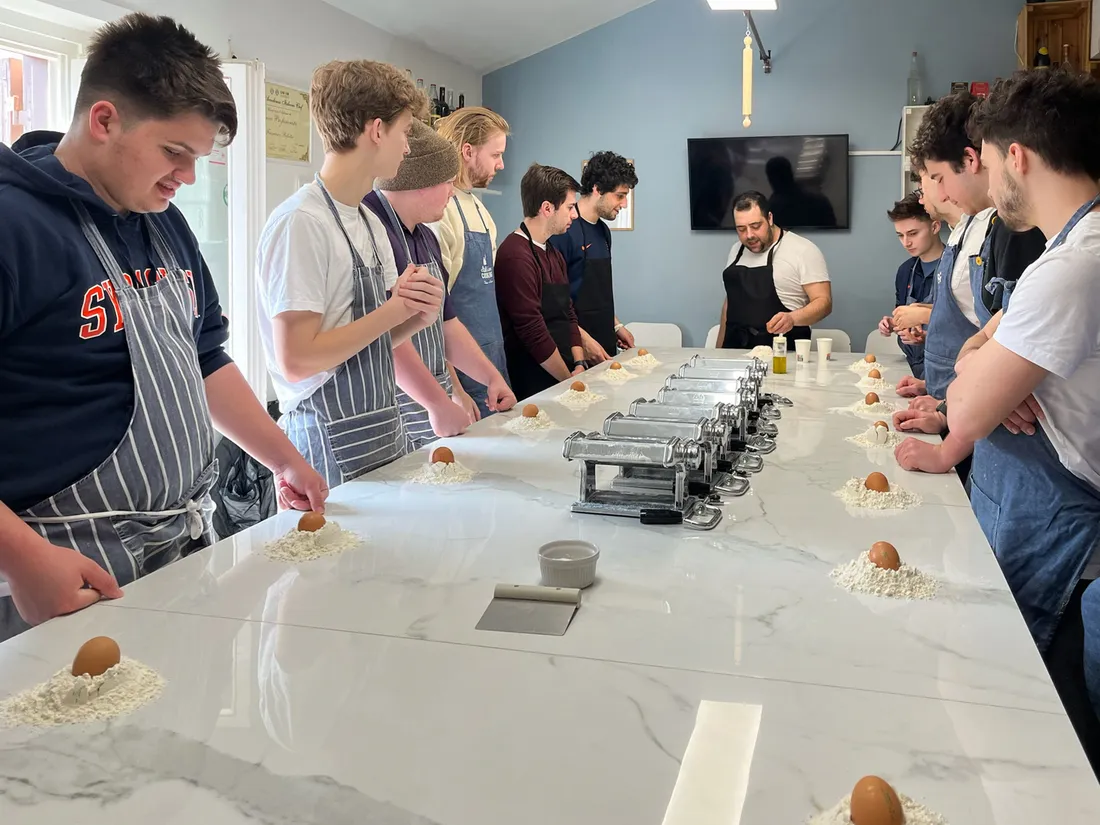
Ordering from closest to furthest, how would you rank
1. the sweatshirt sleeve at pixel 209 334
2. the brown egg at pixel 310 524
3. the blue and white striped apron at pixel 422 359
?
the brown egg at pixel 310 524 → the sweatshirt sleeve at pixel 209 334 → the blue and white striped apron at pixel 422 359

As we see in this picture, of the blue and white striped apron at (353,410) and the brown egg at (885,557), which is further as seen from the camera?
the blue and white striped apron at (353,410)

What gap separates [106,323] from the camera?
142cm

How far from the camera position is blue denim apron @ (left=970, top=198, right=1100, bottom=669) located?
164cm

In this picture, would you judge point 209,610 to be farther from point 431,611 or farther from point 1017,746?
point 1017,746

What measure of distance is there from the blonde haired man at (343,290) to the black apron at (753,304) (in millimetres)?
3454

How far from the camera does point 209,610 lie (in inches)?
46.8

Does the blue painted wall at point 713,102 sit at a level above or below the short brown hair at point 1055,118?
above

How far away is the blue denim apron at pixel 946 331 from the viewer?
2.74 m

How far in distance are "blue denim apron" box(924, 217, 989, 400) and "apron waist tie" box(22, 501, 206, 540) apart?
214cm

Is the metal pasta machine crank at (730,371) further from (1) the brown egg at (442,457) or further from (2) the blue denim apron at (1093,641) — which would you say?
(2) the blue denim apron at (1093,641)

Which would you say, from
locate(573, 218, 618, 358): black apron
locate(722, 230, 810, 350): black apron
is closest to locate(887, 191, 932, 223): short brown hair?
locate(722, 230, 810, 350): black apron

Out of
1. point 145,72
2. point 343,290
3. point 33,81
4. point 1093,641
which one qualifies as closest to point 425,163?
point 343,290

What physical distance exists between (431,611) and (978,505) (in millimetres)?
1313

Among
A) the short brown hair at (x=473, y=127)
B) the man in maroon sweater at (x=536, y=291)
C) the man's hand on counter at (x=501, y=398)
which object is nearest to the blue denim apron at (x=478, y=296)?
the short brown hair at (x=473, y=127)
